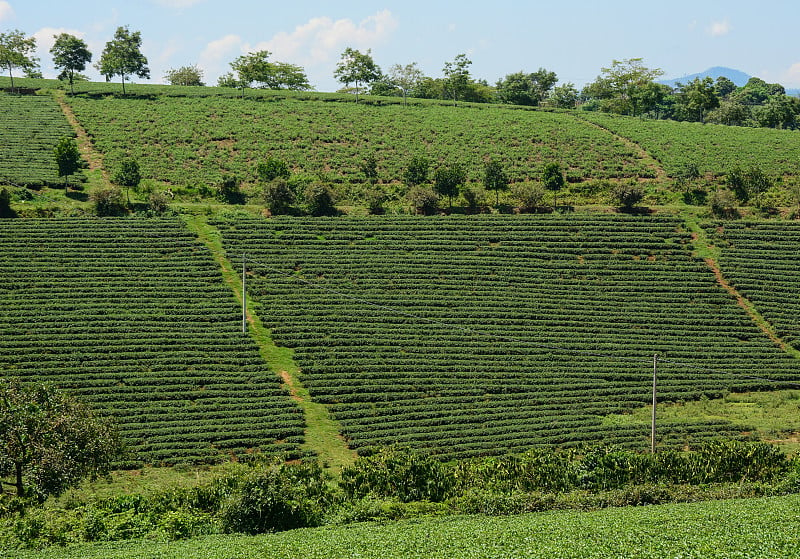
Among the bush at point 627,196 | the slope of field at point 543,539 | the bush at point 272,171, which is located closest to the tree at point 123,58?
the bush at point 272,171

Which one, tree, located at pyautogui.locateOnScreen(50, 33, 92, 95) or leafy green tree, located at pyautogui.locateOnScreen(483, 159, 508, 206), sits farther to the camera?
tree, located at pyautogui.locateOnScreen(50, 33, 92, 95)

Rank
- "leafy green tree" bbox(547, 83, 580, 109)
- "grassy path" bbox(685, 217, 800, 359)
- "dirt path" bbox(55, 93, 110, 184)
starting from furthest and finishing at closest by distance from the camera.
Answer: "leafy green tree" bbox(547, 83, 580, 109), "dirt path" bbox(55, 93, 110, 184), "grassy path" bbox(685, 217, 800, 359)

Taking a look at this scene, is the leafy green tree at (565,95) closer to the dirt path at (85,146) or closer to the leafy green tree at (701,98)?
the leafy green tree at (701,98)

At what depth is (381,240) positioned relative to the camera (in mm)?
70500

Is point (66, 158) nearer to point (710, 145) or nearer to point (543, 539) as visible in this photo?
point (543, 539)

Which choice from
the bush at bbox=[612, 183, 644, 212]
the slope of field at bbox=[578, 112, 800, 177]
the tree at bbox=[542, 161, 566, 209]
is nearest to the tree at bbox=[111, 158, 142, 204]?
the tree at bbox=[542, 161, 566, 209]

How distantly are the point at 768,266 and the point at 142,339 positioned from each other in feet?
166

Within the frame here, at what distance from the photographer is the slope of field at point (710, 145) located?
95250 millimetres

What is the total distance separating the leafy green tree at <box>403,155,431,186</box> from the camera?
86688mm

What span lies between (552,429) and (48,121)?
7899 cm

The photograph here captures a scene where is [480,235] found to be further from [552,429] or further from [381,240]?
[552,429]

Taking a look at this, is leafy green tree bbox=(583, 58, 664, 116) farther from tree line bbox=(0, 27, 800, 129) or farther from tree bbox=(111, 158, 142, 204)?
tree bbox=(111, 158, 142, 204)

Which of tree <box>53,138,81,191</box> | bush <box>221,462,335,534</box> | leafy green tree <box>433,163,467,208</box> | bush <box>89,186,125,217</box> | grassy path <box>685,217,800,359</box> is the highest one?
tree <box>53,138,81,191</box>

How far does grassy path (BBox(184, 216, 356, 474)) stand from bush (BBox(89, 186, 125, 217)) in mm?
13649
